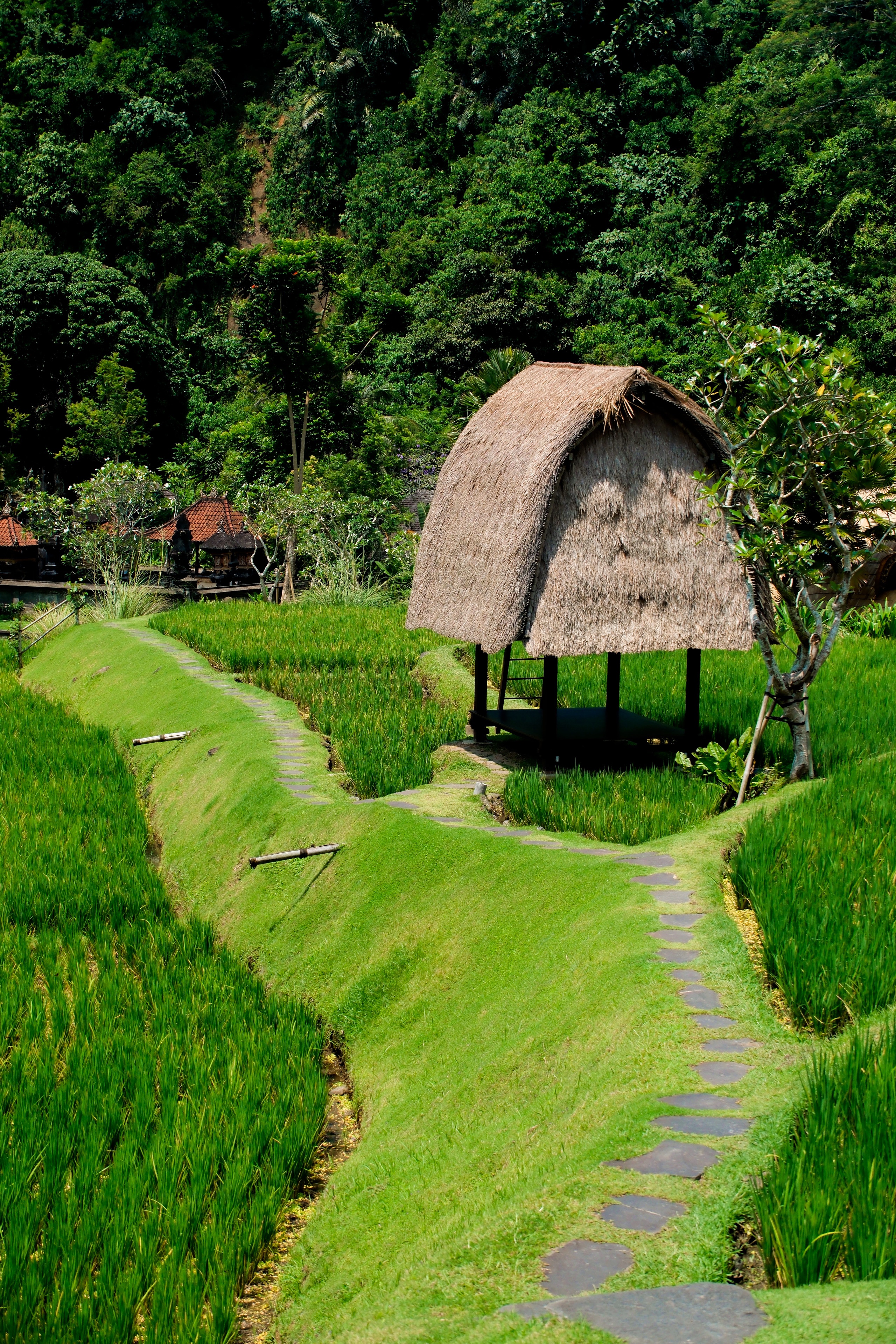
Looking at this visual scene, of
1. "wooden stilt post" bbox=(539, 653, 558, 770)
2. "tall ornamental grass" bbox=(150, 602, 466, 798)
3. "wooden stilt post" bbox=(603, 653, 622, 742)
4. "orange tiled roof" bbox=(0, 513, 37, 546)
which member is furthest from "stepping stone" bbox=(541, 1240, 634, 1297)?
"orange tiled roof" bbox=(0, 513, 37, 546)

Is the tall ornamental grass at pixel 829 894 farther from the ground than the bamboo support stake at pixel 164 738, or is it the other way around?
the tall ornamental grass at pixel 829 894

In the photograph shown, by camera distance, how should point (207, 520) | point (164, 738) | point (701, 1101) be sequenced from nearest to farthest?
point (701, 1101) → point (164, 738) → point (207, 520)

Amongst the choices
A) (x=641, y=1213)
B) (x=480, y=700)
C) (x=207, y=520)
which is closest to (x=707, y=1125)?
Result: (x=641, y=1213)

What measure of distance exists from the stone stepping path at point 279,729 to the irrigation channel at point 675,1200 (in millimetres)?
2911

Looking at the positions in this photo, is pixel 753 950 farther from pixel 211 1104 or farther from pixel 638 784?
pixel 638 784

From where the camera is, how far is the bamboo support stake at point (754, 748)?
5.63 metres

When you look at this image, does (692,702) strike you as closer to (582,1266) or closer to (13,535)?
(582,1266)

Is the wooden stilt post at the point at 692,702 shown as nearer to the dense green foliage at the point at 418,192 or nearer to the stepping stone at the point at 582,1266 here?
the stepping stone at the point at 582,1266

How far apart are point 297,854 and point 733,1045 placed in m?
3.05

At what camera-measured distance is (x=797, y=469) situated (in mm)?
6082

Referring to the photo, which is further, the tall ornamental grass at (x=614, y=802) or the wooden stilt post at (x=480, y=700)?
the wooden stilt post at (x=480, y=700)

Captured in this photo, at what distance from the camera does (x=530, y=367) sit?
819cm

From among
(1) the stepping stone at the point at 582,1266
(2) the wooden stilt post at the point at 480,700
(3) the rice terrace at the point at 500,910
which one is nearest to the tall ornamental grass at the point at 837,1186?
(3) the rice terrace at the point at 500,910

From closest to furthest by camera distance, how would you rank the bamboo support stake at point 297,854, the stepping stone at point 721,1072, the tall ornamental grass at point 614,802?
the stepping stone at point 721,1072
the tall ornamental grass at point 614,802
the bamboo support stake at point 297,854
